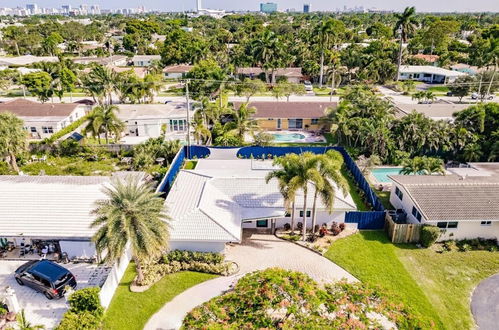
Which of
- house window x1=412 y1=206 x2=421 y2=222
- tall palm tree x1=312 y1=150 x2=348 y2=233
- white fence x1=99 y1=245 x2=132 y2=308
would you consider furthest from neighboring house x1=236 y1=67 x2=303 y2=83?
white fence x1=99 y1=245 x2=132 y2=308

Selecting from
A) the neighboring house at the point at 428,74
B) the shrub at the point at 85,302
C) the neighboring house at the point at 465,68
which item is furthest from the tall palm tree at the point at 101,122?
the neighboring house at the point at 465,68

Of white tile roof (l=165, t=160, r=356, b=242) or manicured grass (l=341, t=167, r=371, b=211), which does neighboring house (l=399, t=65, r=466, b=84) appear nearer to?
manicured grass (l=341, t=167, r=371, b=211)

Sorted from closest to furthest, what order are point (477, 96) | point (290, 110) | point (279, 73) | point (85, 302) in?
point (85, 302) < point (290, 110) < point (477, 96) < point (279, 73)

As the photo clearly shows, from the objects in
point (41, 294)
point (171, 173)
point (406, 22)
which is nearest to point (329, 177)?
point (171, 173)

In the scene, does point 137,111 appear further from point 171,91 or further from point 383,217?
point 383,217

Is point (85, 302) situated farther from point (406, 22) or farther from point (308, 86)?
point (406, 22)

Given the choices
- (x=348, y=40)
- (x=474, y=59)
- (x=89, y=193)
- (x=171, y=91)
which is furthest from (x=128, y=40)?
(x=89, y=193)
